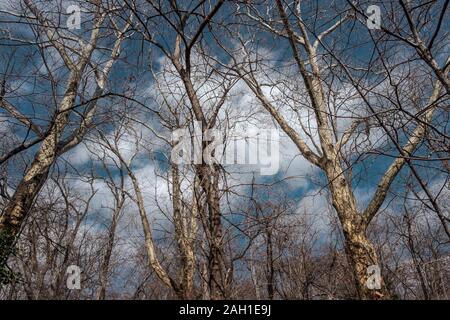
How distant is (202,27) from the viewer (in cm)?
288

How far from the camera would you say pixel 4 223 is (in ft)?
17.7

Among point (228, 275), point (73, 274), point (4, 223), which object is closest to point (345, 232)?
point (228, 275)

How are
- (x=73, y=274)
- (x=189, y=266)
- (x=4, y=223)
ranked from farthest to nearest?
(x=73, y=274) → (x=189, y=266) → (x=4, y=223)
